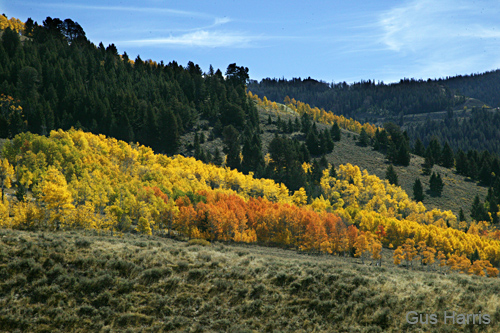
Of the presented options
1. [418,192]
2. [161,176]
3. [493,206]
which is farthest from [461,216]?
[161,176]

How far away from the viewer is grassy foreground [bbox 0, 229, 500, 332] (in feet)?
76.5

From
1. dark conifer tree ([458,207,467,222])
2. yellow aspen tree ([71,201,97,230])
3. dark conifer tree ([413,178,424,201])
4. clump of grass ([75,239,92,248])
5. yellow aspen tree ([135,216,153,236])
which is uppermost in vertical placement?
clump of grass ([75,239,92,248])

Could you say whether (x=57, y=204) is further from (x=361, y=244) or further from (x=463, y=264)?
(x=463, y=264)

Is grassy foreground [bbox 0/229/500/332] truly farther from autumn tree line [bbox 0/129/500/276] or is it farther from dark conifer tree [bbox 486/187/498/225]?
dark conifer tree [bbox 486/187/498/225]

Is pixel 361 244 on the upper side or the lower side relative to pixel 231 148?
lower

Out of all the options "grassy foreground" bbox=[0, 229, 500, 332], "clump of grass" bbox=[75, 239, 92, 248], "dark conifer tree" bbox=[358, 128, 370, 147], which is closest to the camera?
"grassy foreground" bbox=[0, 229, 500, 332]

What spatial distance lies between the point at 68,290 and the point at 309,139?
16390cm

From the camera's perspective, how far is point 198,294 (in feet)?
87.0

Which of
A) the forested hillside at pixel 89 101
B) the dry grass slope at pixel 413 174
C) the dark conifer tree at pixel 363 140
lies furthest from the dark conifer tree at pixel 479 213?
the forested hillside at pixel 89 101

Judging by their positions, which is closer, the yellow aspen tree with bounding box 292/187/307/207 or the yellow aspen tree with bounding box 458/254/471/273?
the yellow aspen tree with bounding box 458/254/471/273

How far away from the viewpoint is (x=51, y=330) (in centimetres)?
2197

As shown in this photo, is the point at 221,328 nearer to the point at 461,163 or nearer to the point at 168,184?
the point at 168,184

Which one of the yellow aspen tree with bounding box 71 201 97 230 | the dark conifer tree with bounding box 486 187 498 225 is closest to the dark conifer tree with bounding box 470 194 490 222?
the dark conifer tree with bounding box 486 187 498 225

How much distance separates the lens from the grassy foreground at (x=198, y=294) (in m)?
23.3
